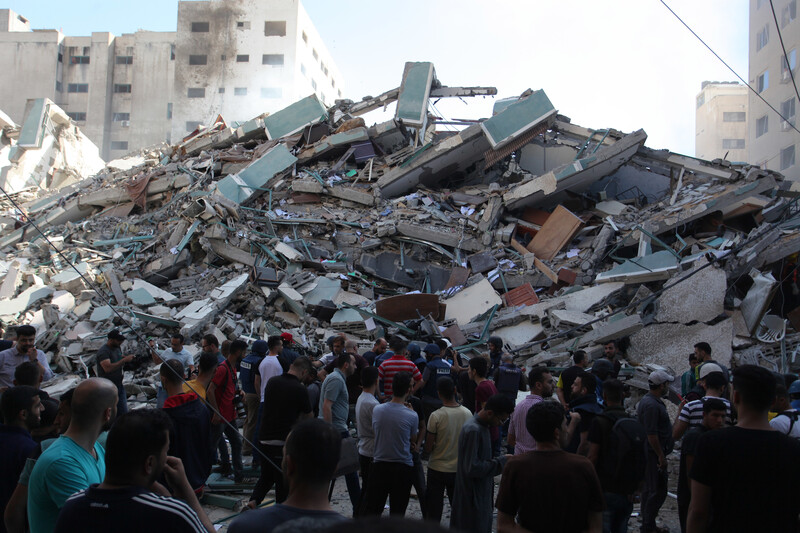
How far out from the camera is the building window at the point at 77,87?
4706 cm

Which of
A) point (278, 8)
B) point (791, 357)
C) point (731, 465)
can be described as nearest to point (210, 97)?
point (278, 8)

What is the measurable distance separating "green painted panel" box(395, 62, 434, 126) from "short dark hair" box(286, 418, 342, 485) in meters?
16.5

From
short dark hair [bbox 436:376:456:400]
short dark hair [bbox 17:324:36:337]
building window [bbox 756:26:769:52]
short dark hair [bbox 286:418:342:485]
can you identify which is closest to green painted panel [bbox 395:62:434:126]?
short dark hair [bbox 17:324:36:337]

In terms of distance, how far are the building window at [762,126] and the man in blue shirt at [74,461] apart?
30.3 metres

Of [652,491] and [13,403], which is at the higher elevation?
[13,403]

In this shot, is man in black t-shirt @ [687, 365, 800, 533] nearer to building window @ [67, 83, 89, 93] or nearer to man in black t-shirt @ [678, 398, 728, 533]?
man in black t-shirt @ [678, 398, 728, 533]

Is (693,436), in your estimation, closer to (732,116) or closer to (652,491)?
(652,491)

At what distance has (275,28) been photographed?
4275 centimetres

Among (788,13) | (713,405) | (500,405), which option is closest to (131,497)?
(500,405)

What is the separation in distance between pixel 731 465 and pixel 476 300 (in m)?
10.2

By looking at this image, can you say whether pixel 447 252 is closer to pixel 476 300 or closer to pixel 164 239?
pixel 476 300

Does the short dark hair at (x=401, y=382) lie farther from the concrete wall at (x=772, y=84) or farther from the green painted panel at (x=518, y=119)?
the concrete wall at (x=772, y=84)

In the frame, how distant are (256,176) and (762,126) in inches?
913

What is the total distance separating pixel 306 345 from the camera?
10.7 meters
